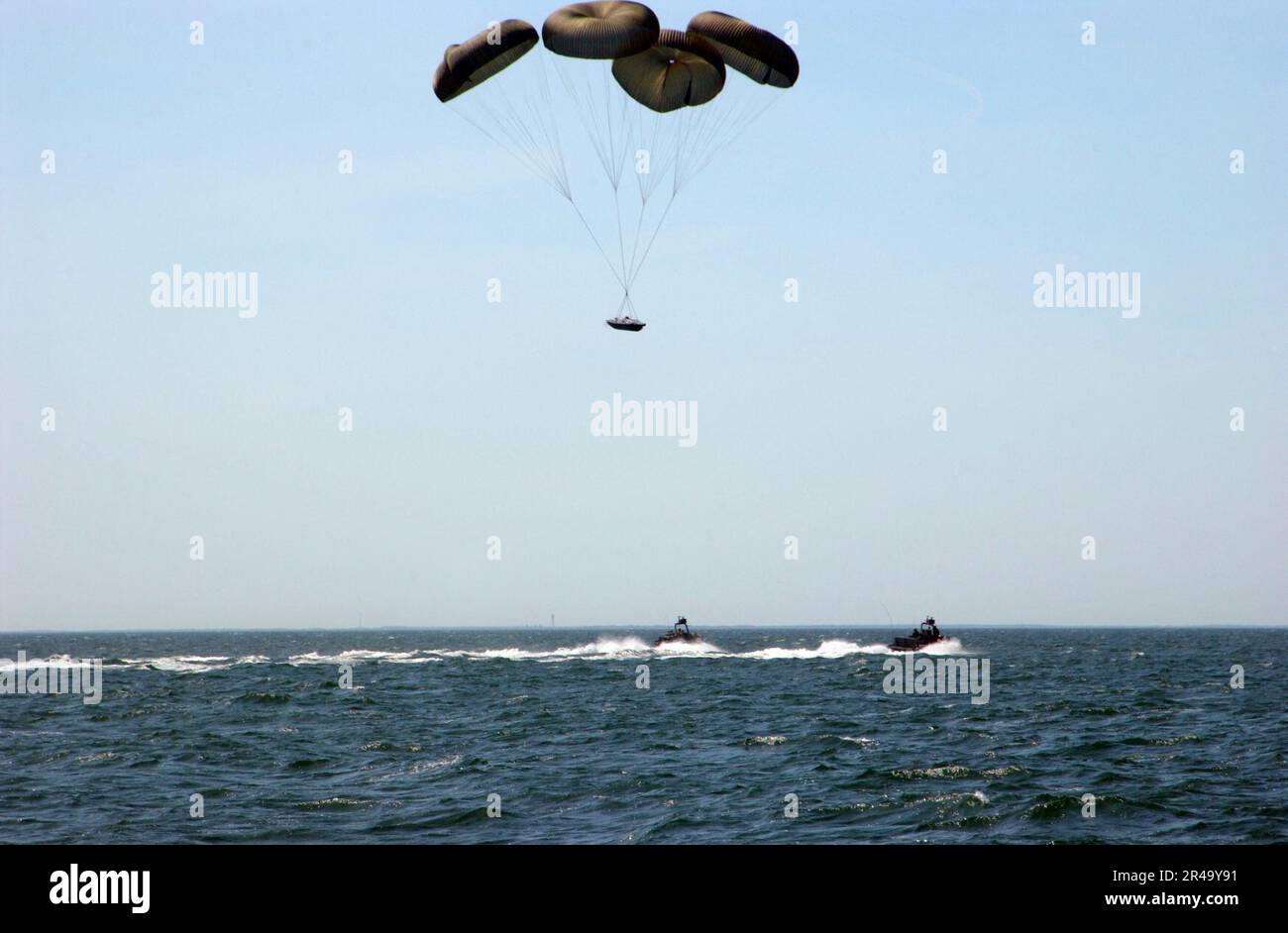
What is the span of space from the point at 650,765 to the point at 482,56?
1745 cm

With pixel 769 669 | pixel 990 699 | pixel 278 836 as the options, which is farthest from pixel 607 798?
pixel 769 669

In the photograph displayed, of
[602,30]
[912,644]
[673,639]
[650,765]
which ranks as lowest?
[673,639]

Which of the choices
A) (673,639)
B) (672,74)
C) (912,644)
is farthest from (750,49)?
(673,639)

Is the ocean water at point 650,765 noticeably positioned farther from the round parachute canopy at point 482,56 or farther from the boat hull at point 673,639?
the boat hull at point 673,639

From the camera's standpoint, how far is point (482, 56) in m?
26.4

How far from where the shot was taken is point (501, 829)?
2228 centimetres

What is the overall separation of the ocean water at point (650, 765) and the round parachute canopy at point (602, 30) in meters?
15.6

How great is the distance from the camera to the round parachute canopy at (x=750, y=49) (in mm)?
25531

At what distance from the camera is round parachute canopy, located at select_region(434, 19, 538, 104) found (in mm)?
26266

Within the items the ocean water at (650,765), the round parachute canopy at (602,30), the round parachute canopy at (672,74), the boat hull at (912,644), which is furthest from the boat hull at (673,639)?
the round parachute canopy at (602,30)

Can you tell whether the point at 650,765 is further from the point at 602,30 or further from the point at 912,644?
the point at 912,644

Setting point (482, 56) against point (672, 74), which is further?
point (672, 74)
